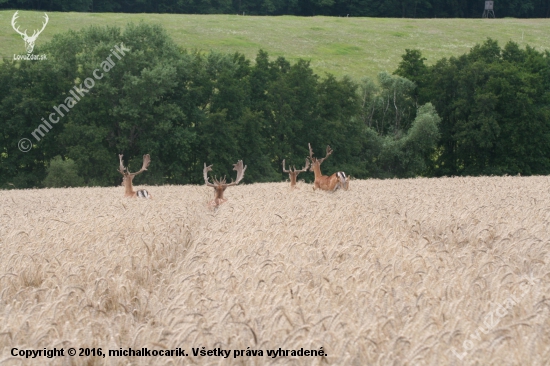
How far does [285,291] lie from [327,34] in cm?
8097

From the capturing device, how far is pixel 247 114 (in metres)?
44.0

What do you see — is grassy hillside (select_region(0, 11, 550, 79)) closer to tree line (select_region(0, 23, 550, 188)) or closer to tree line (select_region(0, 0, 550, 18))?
tree line (select_region(0, 0, 550, 18))

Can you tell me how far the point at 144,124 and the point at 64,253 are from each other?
3477 cm

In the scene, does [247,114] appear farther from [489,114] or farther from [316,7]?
[316,7]

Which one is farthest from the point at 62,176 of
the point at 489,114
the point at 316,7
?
the point at 316,7

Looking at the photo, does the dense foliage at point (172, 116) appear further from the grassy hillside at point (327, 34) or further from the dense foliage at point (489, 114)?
the grassy hillside at point (327, 34)

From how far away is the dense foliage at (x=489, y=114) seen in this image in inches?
1932

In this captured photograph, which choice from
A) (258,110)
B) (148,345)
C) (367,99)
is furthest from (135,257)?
(367,99)

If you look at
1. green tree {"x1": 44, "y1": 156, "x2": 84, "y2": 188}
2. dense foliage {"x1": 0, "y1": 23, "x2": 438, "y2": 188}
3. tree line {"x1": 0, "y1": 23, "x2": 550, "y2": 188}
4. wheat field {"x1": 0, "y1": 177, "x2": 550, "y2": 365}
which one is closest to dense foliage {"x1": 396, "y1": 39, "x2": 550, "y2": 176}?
tree line {"x1": 0, "y1": 23, "x2": 550, "y2": 188}

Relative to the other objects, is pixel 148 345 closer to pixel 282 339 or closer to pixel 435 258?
pixel 282 339

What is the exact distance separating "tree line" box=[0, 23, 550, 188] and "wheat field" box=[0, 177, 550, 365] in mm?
29866

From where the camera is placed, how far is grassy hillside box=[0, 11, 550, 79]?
71.9m

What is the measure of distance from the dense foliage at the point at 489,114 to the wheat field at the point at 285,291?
1569 inches

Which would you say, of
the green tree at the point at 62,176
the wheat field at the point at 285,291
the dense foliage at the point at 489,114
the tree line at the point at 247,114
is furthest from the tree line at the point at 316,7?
the wheat field at the point at 285,291
